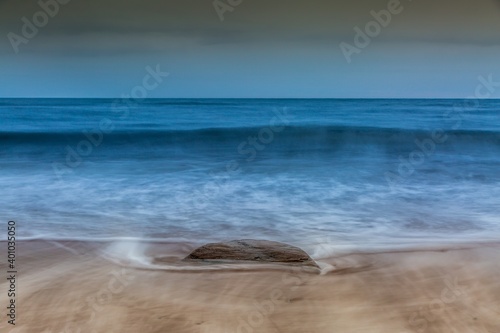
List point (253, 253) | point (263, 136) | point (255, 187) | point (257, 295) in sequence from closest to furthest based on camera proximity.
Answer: point (257, 295) → point (253, 253) → point (255, 187) → point (263, 136)

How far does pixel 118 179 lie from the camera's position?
5.01 meters

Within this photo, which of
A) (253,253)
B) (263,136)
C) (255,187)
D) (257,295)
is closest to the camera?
(257,295)

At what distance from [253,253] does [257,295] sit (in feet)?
1.52

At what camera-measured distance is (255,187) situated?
457 cm

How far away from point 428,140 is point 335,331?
311 inches

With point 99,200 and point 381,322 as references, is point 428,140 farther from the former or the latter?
point 381,322

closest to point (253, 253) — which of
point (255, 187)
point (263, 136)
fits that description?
point (255, 187)

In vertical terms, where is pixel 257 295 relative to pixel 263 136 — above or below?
below

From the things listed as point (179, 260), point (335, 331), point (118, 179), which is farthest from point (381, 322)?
point (118, 179)

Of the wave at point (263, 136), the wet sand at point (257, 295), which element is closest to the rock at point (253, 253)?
the wet sand at point (257, 295)

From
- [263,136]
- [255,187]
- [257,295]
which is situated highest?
[263,136]

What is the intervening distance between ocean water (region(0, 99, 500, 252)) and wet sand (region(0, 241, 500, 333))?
0.48 m

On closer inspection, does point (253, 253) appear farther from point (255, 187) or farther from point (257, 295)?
point (255, 187)

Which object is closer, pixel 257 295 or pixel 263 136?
pixel 257 295
